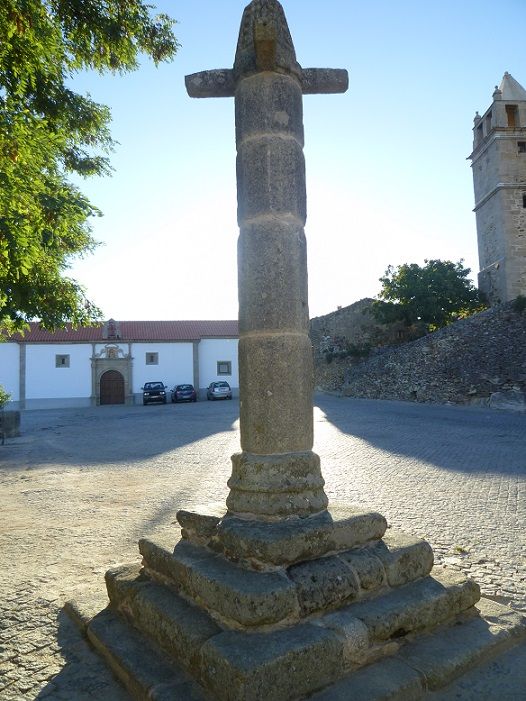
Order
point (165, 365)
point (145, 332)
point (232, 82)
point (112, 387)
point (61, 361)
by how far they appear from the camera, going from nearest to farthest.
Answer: point (232, 82) < point (61, 361) < point (112, 387) < point (165, 365) < point (145, 332)

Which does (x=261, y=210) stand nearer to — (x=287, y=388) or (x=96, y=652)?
(x=287, y=388)

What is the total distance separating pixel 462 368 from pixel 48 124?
52.4 feet

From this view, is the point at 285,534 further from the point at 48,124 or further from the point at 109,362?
the point at 109,362

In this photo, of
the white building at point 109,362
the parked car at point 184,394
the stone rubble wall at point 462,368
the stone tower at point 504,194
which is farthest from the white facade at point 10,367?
the stone tower at point 504,194

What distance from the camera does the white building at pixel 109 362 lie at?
96.4 ft

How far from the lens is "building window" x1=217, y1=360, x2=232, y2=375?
3238 centimetres

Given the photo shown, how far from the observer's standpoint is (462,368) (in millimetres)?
18156

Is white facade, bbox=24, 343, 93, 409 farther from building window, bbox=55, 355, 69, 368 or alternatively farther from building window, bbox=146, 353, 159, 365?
building window, bbox=146, 353, 159, 365

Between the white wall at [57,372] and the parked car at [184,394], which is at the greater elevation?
the white wall at [57,372]

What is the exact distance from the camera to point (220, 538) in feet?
8.21

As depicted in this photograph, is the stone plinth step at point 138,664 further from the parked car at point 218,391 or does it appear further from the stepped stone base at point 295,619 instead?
the parked car at point 218,391

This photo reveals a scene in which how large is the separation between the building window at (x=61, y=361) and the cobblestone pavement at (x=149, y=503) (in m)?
19.9

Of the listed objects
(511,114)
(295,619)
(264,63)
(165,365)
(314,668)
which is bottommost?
(314,668)

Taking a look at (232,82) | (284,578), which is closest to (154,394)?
(232,82)
